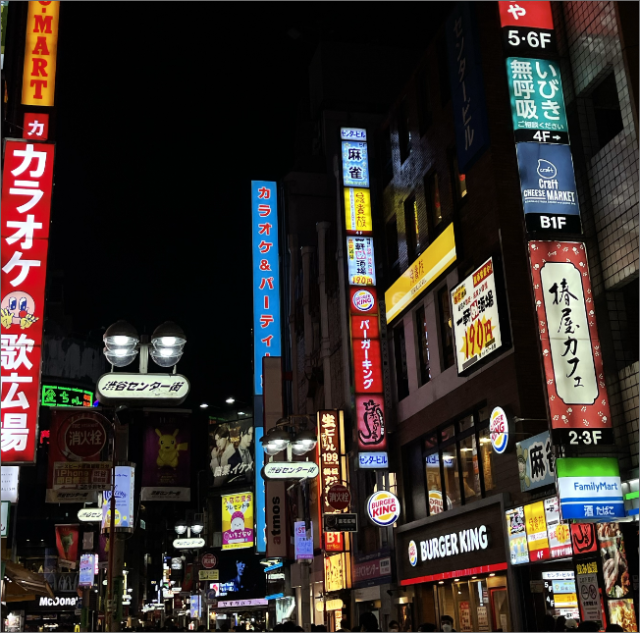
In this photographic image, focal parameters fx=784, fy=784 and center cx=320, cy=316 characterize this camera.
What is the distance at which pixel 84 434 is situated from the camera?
2208 cm

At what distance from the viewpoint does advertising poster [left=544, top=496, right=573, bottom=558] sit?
717 inches

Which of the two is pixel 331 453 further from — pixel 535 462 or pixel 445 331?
pixel 535 462

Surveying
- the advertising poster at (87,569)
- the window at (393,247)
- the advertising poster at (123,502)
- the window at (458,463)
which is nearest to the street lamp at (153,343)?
the window at (458,463)

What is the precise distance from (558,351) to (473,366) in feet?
19.6

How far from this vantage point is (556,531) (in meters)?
18.6

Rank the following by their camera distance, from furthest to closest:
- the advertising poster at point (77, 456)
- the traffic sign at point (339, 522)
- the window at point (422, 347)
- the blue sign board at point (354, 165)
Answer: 1. the blue sign board at point (354, 165)
2. the window at point (422, 347)
3. the traffic sign at point (339, 522)
4. the advertising poster at point (77, 456)

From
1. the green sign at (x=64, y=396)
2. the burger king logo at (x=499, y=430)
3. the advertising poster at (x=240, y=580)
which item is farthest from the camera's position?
the green sign at (x=64, y=396)

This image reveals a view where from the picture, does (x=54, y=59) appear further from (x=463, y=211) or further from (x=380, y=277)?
(x=380, y=277)

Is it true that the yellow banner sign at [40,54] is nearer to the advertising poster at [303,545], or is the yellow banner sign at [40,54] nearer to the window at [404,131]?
the window at [404,131]

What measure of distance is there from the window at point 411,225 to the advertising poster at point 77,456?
45.0 ft

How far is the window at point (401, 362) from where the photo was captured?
30.7 m

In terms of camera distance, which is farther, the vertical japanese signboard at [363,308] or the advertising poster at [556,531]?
the vertical japanese signboard at [363,308]

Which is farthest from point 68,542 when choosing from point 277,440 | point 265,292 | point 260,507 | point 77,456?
point 77,456

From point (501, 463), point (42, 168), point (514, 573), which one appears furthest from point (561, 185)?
point (42, 168)
